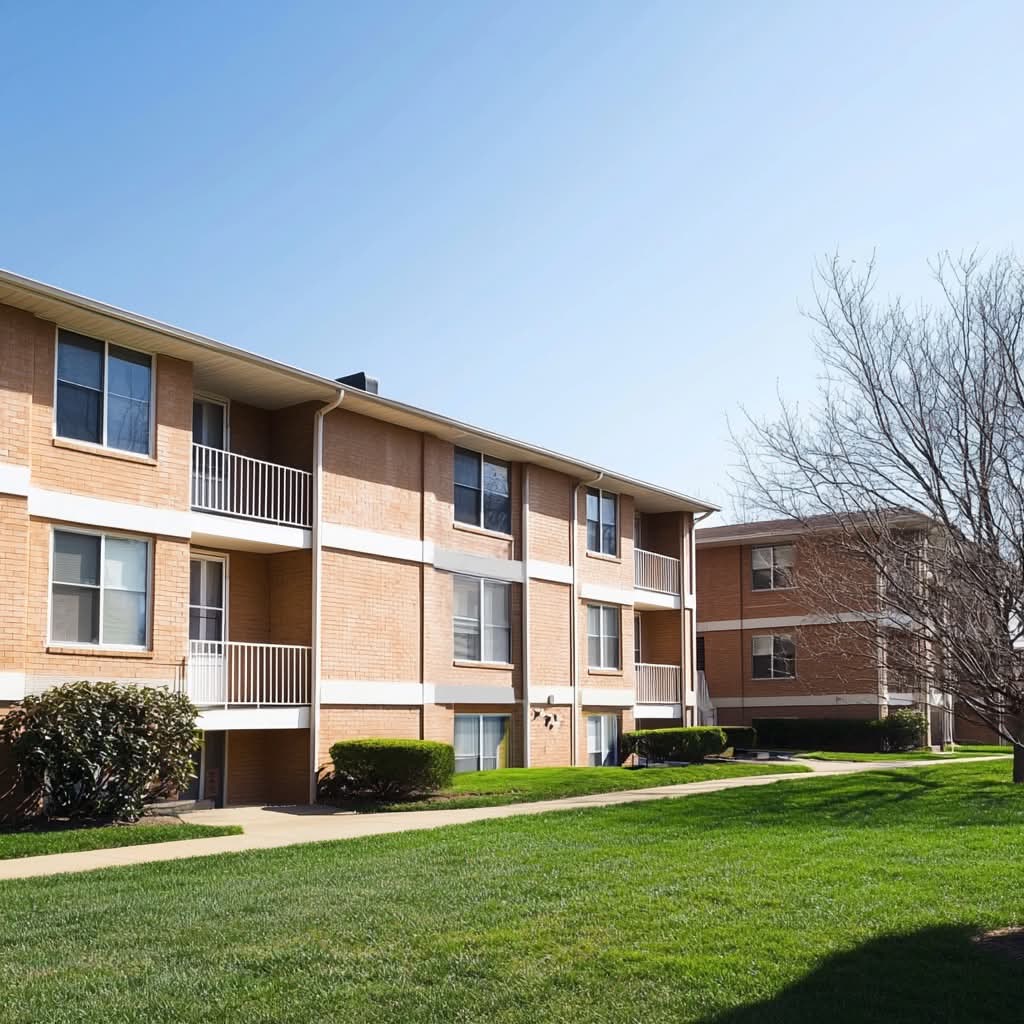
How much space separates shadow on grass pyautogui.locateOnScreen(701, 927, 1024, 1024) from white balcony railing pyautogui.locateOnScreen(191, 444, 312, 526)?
13.8 meters

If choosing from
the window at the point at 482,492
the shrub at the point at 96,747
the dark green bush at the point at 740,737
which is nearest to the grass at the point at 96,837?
the shrub at the point at 96,747

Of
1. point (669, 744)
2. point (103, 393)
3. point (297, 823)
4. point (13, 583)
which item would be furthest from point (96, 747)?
point (669, 744)

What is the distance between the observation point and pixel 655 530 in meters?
32.5

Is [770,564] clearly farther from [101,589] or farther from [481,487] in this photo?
[101,589]

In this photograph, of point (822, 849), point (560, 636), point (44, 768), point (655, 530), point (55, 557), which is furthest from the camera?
point (655, 530)

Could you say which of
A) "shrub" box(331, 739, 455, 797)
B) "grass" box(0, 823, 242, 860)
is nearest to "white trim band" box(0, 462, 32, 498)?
"grass" box(0, 823, 242, 860)

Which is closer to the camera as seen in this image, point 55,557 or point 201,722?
point 55,557

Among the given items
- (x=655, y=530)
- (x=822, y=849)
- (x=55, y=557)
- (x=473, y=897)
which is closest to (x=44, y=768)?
→ (x=55, y=557)

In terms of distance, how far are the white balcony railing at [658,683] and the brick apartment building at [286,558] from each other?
1075 millimetres

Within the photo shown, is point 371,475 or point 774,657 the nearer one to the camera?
point 371,475

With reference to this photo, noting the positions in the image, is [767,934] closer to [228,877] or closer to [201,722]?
[228,877]

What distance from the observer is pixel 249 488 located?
1994 centimetres

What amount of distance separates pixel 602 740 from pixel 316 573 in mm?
10390

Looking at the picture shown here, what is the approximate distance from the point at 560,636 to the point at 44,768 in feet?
43.5
